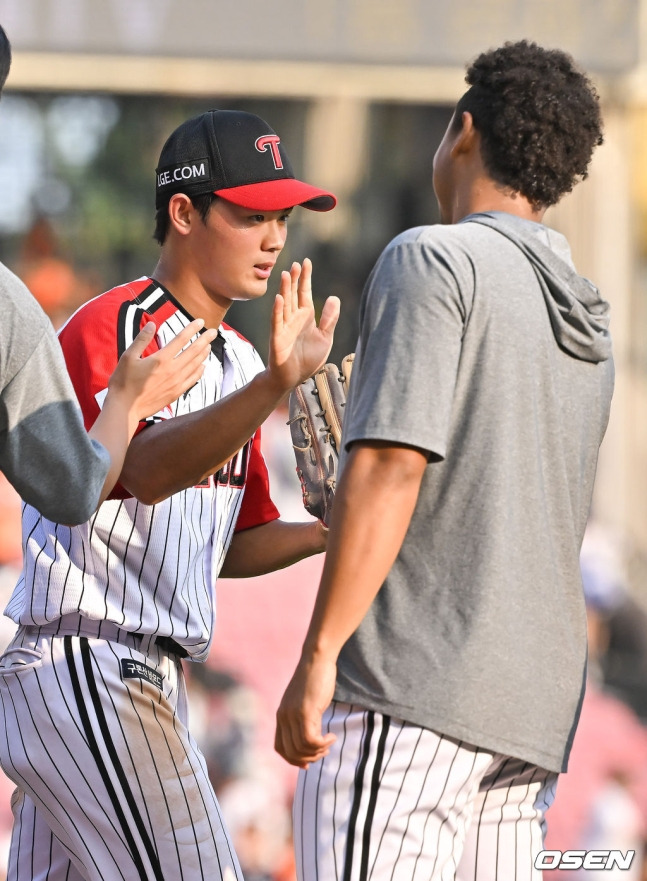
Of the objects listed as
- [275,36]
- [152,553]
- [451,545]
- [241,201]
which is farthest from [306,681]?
[275,36]

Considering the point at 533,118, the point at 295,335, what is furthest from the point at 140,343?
the point at 533,118

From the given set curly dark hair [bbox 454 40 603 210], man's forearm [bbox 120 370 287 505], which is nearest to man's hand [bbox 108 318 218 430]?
man's forearm [bbox 120 370 287 505]

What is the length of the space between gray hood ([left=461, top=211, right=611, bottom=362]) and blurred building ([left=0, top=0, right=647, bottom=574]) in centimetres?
512

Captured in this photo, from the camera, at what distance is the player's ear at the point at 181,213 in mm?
2889

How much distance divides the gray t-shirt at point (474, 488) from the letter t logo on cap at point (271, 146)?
40.7 inches

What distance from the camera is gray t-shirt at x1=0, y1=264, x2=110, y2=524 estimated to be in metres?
1.83

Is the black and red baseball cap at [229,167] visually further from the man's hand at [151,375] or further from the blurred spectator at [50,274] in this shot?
the blurred spectator at [50,274]

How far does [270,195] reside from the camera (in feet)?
9.43

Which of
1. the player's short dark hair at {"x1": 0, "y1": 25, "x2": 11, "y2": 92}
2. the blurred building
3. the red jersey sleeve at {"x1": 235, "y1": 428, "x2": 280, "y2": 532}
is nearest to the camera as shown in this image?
the player's short dark hair at {"x1": 0, "y1": 25, "x2": 11, "y2": 92}

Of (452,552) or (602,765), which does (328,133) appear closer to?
(602,765)

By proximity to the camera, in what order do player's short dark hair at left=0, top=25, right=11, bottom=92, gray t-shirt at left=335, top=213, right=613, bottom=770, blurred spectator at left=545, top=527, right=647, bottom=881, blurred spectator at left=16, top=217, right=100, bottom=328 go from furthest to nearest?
blurred spectator at left=16, top=217, right=100, bottom=328 < blurred spectator at left=545, top=527, right=647, bottom=881 < gray t-shirt at left=335, top=213, right=613, bottom=770 < player's short dark hair at left=0, top=25, right=11, bottom=92

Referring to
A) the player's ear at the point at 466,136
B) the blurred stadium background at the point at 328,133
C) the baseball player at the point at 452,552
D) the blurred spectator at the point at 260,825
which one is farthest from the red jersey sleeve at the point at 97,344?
the blurred stadium background at the point at 328,133

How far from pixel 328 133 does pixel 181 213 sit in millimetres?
4651

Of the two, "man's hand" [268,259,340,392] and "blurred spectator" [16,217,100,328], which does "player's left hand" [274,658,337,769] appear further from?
"blurred spectator" [16,217,100,328]
